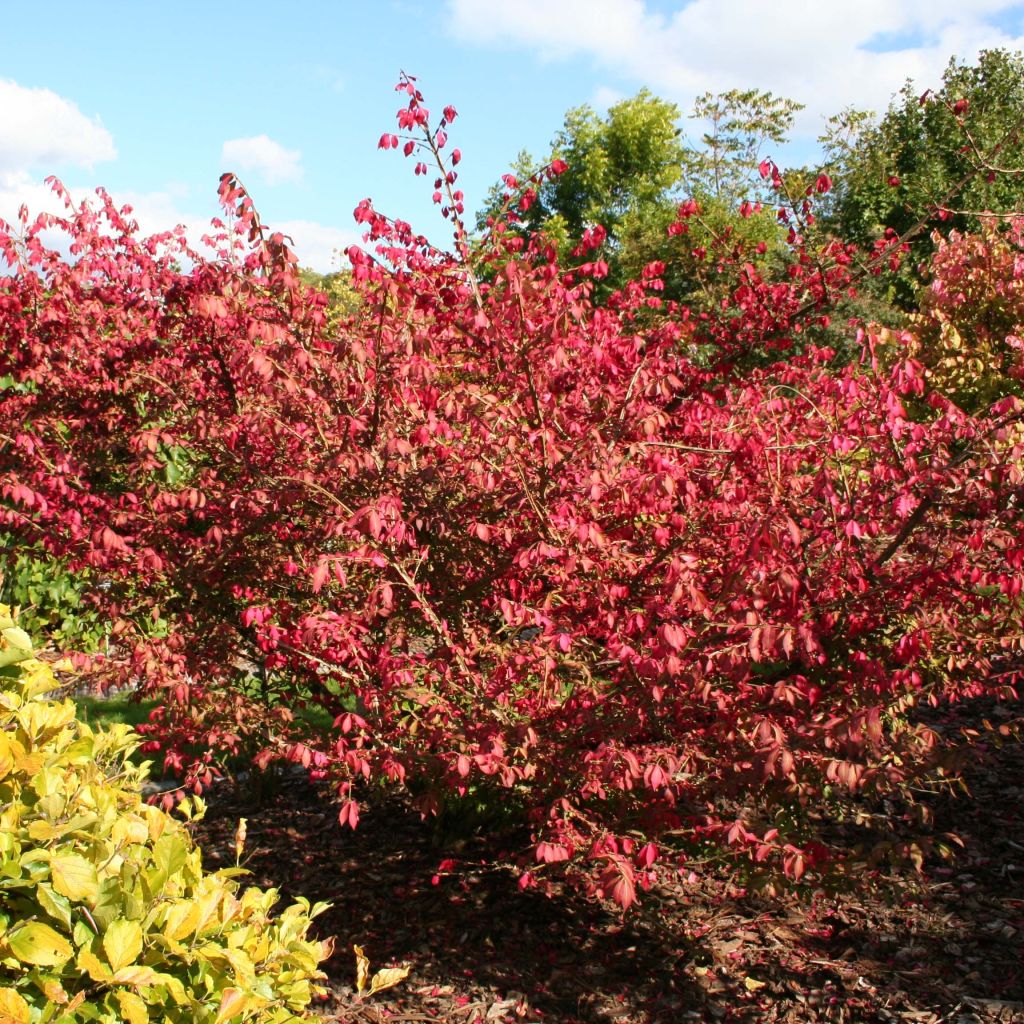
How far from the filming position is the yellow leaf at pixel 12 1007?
152 cm

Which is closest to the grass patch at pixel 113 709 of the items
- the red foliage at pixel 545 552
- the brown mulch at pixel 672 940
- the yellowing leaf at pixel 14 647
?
the brown mulch at pixel 672 940

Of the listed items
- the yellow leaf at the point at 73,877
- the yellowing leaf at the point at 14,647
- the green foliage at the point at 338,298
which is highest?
the green foliage at the point at 338,298

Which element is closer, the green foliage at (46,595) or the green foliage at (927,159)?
the green foliage at (46,595)

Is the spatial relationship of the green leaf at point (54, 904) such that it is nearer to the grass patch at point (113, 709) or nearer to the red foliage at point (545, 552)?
the red foliage at point (545, 552)

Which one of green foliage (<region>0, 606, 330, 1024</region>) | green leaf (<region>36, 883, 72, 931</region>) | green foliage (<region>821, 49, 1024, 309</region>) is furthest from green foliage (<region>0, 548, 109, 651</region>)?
green foliage (<region>821, 49, 1024, 309</region>)

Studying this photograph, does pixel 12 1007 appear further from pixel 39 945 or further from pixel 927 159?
pixel 927 159

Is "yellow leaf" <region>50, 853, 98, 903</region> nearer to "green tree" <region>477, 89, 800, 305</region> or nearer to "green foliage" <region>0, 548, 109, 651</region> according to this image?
"green foliage" <region>0, 548, 109, 651</region>

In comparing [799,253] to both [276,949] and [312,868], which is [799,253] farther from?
[276,949]

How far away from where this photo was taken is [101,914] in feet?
5.43

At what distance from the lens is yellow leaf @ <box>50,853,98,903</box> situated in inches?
63.2

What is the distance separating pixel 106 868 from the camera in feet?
5.74

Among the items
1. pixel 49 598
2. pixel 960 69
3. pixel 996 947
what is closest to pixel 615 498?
pixel 996 947

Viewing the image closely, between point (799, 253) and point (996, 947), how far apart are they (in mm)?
4199

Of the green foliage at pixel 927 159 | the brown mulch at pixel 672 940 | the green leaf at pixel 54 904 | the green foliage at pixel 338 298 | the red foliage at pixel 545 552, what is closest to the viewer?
the green leaf at pixel 54 904
